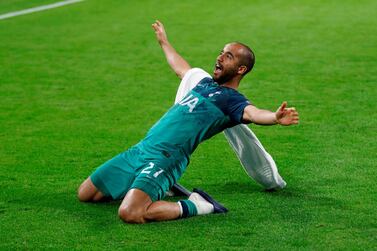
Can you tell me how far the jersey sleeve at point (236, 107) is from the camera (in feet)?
26.2

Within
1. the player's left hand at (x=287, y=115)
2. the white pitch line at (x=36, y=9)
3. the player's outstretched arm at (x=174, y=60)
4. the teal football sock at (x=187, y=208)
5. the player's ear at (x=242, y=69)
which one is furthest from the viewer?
the white pitch line at (x=36, y=9)

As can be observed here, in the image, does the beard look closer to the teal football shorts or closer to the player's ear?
the player's ear

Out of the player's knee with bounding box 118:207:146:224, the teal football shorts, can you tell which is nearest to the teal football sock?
the teal football shorts

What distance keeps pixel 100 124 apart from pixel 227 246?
4.19 metres

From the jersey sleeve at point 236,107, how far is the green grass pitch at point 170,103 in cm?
71

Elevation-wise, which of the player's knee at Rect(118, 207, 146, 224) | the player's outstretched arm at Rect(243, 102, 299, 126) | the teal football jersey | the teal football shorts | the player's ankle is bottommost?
the player's ankle

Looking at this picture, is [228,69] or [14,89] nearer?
[228,69]

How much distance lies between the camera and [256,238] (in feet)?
24.0

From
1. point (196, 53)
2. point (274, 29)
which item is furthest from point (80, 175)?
point (274, 29)

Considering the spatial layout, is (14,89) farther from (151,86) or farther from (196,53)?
(196,53)

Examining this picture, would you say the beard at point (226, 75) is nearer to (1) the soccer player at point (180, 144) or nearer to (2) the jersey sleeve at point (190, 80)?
(1) the soccer player at point (180, 144)

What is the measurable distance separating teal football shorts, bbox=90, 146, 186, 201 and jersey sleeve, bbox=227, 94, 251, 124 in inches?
21.6

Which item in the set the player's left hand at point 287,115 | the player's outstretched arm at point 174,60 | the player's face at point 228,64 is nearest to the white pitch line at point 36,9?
the player's outstretched arm at point 174,60

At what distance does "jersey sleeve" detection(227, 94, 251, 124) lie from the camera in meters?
7.97
